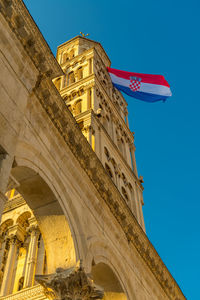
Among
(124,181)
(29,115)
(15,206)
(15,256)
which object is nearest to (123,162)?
(124,181)

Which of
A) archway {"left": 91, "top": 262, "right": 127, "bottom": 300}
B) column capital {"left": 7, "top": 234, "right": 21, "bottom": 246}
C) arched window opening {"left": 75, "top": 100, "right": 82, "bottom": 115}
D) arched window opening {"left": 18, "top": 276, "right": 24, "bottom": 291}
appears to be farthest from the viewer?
arched window opening {"left": 75, "top": 100, "right": 82, "bottom": 115}

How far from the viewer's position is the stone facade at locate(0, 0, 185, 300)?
845cm

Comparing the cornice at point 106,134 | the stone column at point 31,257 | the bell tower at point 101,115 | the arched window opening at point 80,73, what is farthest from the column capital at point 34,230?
the arched window opening at point 80,73

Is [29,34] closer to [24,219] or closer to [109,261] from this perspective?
[109,261]

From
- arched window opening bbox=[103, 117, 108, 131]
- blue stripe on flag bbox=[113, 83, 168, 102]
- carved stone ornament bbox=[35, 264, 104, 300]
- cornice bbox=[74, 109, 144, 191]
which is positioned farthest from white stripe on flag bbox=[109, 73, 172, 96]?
carved stone ornament bbox=[35, 264, 104, 300]

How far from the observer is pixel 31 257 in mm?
13875

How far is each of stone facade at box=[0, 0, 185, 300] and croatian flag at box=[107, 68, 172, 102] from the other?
10779mm

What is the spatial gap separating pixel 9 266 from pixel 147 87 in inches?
563

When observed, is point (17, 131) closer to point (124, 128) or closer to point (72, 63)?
point (124, 128)

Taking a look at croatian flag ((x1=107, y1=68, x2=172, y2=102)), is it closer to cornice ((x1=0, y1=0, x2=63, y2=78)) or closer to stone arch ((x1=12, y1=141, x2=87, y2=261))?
cornice ((x1=0, y1=0, x2=63, y2=78))

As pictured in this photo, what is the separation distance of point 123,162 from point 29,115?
1241 centimetres

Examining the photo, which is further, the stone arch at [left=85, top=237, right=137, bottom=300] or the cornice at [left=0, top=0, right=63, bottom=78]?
the stone arch at [left=85, top=237, right=137, bottom=300]

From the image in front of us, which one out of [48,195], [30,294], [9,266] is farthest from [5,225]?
[48,195]

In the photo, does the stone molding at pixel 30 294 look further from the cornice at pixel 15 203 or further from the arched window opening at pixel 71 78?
the arched window opening at pixel 71 78
